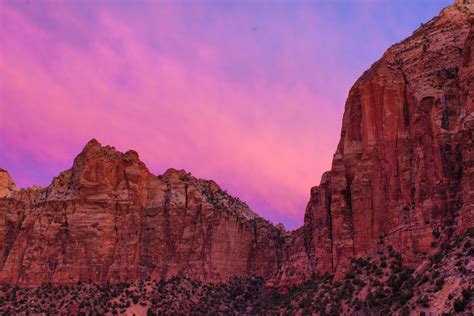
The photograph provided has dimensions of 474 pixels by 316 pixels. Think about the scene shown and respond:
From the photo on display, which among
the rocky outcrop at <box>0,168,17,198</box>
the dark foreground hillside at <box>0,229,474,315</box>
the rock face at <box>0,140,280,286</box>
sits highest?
the rocky outcrop at <box>0,168,17,198</box>

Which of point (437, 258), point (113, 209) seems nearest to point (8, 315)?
point (113, 209)

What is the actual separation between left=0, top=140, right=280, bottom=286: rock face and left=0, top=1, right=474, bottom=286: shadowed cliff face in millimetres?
161

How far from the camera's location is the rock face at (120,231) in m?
90.2

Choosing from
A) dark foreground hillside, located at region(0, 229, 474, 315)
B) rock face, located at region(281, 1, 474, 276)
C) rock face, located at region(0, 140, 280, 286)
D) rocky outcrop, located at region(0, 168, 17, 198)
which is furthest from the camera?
rocky outcrop, located at region(0, 168, 17, 198)

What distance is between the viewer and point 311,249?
81.3 meters

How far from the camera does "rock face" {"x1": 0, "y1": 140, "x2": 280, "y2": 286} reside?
9025 centimetres

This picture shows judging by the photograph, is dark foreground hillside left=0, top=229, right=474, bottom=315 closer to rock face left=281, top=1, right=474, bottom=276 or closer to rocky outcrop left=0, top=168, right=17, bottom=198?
rock face left=281, top=1, right=474, bottom=276

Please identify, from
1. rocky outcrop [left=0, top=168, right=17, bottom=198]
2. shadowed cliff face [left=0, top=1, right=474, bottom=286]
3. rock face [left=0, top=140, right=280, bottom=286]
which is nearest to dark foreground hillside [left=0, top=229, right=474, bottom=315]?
shadowed cliff face [left=0, top=1, right=474, bottom=286]

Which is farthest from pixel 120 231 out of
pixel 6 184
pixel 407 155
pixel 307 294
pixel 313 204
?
pixel 407 155

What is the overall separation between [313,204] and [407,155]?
1879cm

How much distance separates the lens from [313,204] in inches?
3123

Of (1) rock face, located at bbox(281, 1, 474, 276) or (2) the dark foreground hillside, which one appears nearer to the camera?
(2) the dark foreground hillside

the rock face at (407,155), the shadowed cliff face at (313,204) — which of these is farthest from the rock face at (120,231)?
the rock face at (407,155)

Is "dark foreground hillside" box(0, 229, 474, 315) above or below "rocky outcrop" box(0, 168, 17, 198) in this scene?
below
